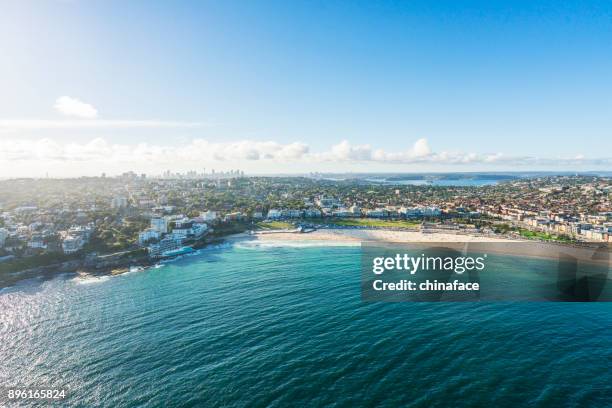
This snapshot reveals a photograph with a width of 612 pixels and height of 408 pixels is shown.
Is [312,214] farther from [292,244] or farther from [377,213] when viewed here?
[292,244]

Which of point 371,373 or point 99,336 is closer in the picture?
point 371,373

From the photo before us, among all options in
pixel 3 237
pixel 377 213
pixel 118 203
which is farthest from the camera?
pixel 377 213

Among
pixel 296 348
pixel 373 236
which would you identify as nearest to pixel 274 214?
pixel 373 236

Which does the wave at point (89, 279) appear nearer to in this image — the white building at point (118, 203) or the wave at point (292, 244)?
the wave at point (292, 244)

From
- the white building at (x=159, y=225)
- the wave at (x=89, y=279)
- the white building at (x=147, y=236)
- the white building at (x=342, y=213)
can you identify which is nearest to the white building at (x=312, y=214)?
the white building at (x=342, y=213)

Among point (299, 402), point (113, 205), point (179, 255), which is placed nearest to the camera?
point (299, 402)

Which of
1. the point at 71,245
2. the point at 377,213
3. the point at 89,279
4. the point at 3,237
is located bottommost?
the point at 89,279

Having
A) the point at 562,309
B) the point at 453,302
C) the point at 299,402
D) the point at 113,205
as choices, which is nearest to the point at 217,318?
the point at 299,402

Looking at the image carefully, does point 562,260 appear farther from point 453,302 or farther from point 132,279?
point 132,279
